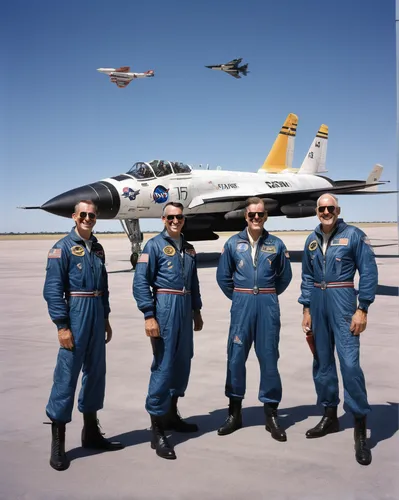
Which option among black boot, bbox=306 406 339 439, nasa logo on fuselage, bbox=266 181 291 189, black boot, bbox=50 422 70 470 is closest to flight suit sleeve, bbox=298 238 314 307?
black boot, bbox=306 406 339 439

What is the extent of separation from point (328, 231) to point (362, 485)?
198cm

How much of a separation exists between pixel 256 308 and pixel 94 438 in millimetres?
1638

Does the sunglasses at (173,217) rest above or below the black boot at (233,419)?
above

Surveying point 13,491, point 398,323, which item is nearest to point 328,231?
point 13,491

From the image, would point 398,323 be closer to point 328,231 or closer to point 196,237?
point 328,231

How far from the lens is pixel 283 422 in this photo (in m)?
4.25

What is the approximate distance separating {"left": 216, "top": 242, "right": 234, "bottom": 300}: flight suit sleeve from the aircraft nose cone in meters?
11.0

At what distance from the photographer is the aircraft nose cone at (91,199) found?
15.1m

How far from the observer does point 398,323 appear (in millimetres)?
8039

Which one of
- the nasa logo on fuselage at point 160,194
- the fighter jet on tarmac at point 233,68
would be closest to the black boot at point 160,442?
the nasa logo on fuselage at point 160,194

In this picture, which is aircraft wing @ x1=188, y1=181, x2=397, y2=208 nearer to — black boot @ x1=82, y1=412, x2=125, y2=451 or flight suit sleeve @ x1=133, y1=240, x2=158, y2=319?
flight suit sleeve @ x1=133, y1=240, x2=158, y2=319

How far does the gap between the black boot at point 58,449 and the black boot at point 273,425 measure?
1.56m

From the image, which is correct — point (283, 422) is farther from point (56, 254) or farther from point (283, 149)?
point (283, 149)

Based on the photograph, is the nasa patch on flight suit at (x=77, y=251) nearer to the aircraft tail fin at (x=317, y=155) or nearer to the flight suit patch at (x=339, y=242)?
the flight suit patch at (x=339, y=242)
